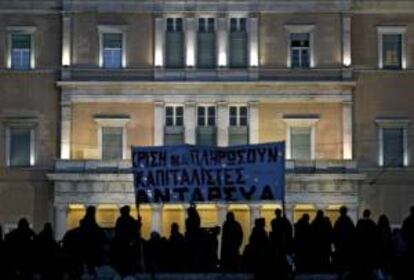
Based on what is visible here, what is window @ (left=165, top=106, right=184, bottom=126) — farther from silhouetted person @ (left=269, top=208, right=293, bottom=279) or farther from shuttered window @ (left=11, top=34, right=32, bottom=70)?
silhouetted person @ (left=269, top=208, right=293, bottom=279)

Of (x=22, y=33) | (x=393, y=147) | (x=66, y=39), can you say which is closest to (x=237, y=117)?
(x=393, y=147)

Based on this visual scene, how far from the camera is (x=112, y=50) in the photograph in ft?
179

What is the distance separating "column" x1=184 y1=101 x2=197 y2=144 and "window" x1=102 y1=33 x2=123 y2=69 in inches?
137

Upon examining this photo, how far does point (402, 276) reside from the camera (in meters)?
25.5

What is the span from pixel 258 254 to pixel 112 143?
27.0 m

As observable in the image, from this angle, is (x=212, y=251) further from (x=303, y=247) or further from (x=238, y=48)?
(x=238, y=48)

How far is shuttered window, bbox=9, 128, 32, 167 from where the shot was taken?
53.6 metres

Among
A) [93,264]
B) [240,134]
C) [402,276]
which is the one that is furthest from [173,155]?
[240,134]

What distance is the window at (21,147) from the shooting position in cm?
5359

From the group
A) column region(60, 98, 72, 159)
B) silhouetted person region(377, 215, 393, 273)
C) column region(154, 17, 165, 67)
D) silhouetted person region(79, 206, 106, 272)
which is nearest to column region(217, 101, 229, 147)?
column region(154, 17, 165, 67)

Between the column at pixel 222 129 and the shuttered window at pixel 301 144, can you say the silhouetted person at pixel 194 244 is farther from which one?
the shuttered window at pixel 301 144

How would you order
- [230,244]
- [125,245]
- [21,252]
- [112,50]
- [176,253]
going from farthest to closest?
1. [112,50]
2. [230,244]
3. [176,253]
4. [125,245]
5. [21,252]

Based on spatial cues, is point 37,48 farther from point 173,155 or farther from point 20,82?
point 173,155

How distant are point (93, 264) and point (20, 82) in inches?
1067
